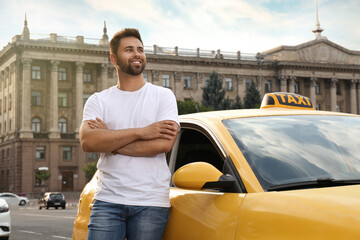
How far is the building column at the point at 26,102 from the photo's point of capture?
68562 millimetres

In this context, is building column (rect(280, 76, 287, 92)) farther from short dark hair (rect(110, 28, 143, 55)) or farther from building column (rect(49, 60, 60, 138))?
short dark hair (rect(110, 28, 143, 55))

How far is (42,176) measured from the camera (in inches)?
2495

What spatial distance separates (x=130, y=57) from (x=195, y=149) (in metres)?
1.09

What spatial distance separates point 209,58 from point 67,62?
1950 cm

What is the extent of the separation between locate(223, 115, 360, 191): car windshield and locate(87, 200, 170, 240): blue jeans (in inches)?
23.9

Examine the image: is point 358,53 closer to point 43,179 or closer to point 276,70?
point 276,70

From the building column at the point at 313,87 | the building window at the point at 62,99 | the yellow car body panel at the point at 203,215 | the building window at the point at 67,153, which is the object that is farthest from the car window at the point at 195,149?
the building column at the point at 313,87

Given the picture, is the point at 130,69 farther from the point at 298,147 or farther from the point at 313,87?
the point at 313,87

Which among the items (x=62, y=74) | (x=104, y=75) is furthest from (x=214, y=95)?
(x=62, y=74)

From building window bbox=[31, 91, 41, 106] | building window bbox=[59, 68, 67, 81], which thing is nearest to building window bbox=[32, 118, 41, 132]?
building window bbox=[31, 91, 41, 106]

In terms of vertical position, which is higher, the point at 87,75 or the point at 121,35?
the point at 87,75

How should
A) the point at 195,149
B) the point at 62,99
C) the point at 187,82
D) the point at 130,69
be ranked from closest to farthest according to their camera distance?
the point at 130,69 < the point at 195,149 < the point at 62,99 < the point at 187,82

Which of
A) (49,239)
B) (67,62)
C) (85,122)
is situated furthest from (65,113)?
(85,122)

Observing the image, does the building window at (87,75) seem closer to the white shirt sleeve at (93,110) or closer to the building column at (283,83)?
the building column at (283,83)
